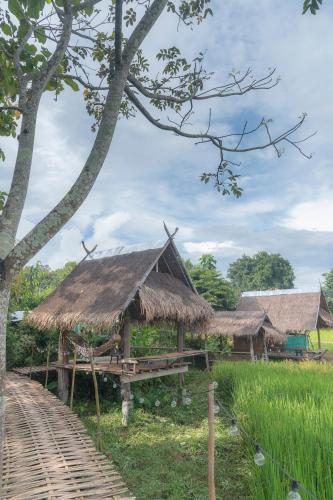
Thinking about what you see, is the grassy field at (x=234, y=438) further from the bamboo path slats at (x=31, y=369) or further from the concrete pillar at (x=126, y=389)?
the bamboo path slats at (x=31, y=369)

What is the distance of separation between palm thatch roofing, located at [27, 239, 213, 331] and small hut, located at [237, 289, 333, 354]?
9323 millimetres

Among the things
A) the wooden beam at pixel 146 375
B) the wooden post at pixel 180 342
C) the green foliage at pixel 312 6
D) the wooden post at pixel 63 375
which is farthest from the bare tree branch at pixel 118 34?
the wooden post at pixel 180 342

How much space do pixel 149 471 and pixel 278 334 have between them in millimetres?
10704

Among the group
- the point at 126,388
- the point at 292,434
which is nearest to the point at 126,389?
the point at 126,388

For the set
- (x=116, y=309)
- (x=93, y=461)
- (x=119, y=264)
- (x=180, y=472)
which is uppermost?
(x=119, y=264)

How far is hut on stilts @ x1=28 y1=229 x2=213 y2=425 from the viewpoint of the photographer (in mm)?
6762

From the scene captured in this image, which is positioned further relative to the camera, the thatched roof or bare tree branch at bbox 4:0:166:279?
the thatched roof

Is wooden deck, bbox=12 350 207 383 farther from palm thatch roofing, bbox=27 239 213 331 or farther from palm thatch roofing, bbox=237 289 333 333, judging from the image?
palm thatch roofing, bbox=237 289 333 333

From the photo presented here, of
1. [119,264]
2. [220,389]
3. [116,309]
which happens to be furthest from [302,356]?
[116,309]

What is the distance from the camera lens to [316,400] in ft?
17.2

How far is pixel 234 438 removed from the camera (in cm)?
582

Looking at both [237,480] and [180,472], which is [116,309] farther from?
[237,480]

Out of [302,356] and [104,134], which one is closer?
[104,134]

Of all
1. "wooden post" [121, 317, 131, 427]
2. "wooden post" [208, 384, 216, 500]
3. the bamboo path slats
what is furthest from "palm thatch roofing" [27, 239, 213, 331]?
"wooden post" [208, 384, 216, 500]
